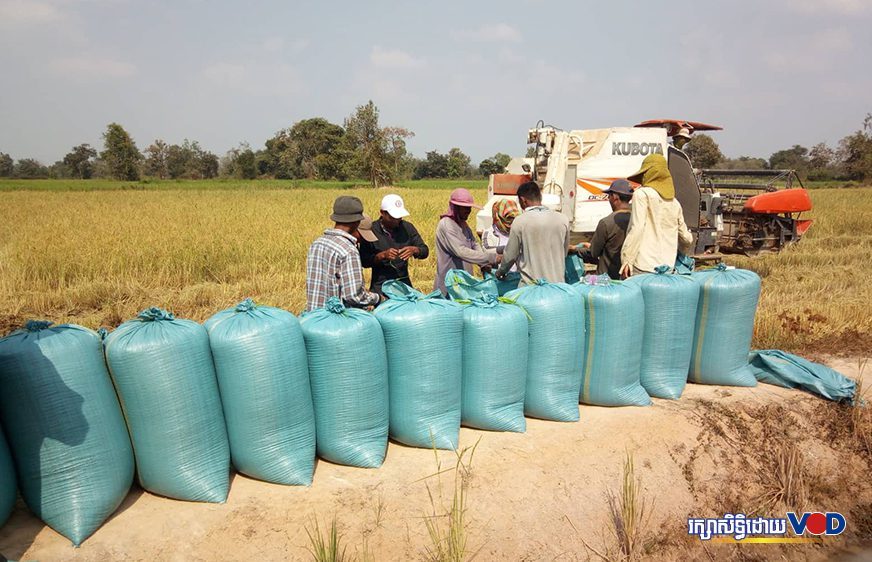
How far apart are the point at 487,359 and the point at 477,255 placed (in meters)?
1.18

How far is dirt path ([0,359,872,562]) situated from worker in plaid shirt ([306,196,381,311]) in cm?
91

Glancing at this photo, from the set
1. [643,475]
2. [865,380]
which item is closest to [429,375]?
[643,475]

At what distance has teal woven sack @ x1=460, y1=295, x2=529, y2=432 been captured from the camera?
9.65 feet

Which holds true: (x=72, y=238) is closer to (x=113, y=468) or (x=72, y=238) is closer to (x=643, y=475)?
(x=113, y=468)

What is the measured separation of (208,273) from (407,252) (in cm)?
519

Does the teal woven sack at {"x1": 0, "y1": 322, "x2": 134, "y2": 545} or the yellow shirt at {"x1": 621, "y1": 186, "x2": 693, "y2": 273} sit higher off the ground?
the yellow shirt at {"x1": 621, "y1": 186, "x2": 693, "y2": 273}

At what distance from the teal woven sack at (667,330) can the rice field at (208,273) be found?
192 cm

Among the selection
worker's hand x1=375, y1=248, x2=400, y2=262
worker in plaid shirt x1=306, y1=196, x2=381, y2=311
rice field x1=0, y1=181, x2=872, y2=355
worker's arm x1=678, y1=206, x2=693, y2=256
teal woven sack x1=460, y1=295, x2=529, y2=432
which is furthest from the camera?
rice field x1=0, y1=181, x2=872, y2=355

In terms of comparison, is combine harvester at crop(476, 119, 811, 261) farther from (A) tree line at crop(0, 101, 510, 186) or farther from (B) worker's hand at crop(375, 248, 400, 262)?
(A) tree line at crop(0, 101, 510, 186)

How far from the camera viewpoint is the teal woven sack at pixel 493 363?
294cm

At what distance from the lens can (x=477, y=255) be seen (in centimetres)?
396

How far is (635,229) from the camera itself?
402 centimetres

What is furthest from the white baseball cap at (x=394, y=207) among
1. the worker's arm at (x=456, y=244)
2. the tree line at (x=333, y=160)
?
the tree line at (x=333, y=160)

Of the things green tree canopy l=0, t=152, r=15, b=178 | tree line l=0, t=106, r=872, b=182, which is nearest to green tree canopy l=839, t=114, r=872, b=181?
tree line l=0, t=106, r=872, b=182
